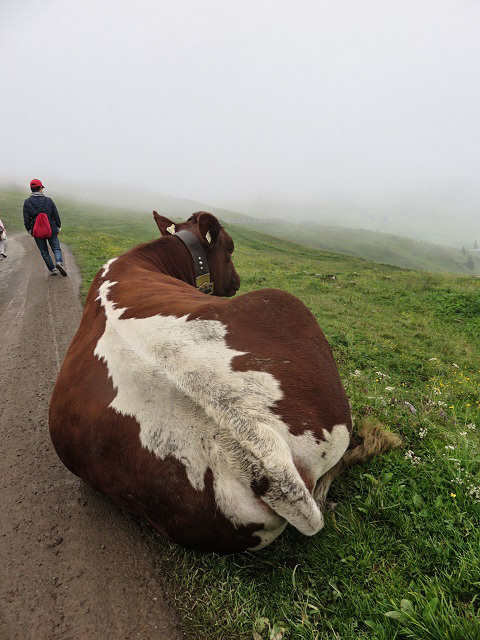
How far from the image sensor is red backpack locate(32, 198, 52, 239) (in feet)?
38.5

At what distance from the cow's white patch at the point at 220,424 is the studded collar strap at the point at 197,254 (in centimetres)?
329

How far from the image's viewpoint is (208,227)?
5.98 metres

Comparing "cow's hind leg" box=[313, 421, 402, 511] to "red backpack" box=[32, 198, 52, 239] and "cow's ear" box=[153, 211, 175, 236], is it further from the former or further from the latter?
"red backpack" box=[32, 198, 52, 239]

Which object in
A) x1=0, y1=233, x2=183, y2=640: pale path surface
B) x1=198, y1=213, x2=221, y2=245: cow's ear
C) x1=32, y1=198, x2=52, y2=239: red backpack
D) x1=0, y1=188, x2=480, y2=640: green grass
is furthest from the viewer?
x1=32, y1=198, x2=52, y2=239: red backpack

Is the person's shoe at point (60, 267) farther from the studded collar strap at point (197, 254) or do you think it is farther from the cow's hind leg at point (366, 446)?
the cow's hind leg at point (366, 446)

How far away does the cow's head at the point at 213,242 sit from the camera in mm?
5984

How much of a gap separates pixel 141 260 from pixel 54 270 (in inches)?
371

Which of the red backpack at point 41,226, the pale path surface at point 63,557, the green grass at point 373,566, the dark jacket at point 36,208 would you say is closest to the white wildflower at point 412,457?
the green grass at point 373,566

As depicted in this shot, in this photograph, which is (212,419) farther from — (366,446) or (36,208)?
(36,208)

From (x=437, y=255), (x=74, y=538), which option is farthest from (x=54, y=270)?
(x=437, y=255)

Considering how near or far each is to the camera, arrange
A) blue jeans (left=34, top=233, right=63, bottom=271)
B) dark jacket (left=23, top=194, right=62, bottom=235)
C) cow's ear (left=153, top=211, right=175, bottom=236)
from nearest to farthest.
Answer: cow's ear (left=153, top=211, right=175, bottom=236), dark jacket (left=23, top=194, right=62, bottom=235), blue jeans (left=34, top=233, right=63, bottom=271)

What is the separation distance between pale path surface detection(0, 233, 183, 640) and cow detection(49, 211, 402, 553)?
1.42 feet

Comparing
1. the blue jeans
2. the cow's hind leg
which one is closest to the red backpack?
the blue jeans

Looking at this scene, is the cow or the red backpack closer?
the cow
